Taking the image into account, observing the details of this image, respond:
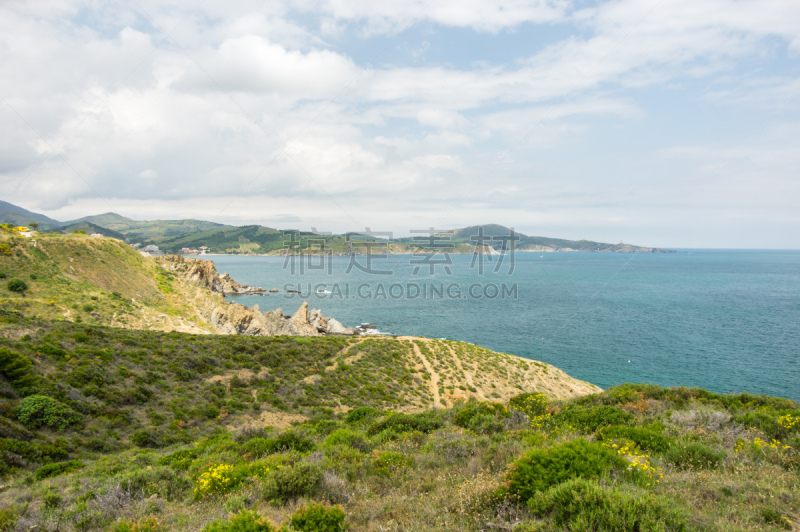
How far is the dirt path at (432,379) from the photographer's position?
21616 millimetres

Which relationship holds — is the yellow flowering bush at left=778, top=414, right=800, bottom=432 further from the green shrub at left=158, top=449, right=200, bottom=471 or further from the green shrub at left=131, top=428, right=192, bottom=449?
the green shrub at left=131, top=428, right=192, bottom=449

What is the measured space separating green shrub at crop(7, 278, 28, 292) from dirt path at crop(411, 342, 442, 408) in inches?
1360

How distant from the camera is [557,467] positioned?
5.00m

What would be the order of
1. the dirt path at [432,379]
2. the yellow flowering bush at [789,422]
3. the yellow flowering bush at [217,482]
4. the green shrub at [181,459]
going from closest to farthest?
the yellow flowering bush at [217,482] < the yellow flowering bush at [789,422] < the green shrub at [181,459] < the dirt path at [432,379]

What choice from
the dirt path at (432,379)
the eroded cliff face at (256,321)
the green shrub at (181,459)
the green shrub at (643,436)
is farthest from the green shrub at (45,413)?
the eroded cliff face at (256,321)

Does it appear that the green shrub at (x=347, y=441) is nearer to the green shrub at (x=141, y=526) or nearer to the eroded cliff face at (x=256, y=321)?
the green shrub at (x=141, y=526)

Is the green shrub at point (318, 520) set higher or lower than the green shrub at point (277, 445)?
higher

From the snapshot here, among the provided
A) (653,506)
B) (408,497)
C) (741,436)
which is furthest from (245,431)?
(741,436)

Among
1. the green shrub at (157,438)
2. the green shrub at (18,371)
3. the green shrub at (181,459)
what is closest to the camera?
the green shrub at (181,459)

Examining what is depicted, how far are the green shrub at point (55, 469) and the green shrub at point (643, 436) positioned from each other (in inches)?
531

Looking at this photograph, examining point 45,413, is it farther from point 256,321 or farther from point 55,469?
point 256,321

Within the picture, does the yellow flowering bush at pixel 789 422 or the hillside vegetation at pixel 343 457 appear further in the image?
the yellow flowering bush at pixel 789 422

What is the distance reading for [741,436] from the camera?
749cm

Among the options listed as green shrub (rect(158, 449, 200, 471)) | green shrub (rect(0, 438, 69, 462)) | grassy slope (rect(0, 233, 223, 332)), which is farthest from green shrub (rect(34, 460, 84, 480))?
grassy slope (rect(0, 233, 223, 332))
